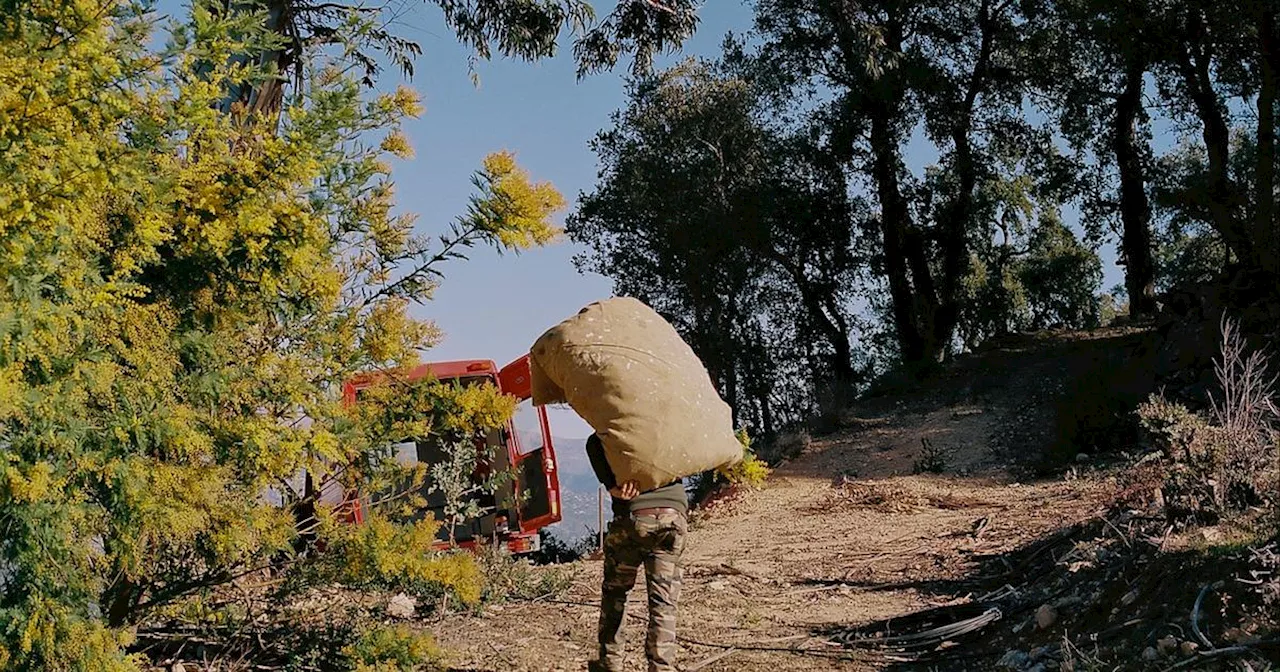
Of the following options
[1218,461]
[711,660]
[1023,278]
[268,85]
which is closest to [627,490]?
[711,660]

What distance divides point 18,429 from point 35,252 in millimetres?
819

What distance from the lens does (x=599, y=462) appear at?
516 cm

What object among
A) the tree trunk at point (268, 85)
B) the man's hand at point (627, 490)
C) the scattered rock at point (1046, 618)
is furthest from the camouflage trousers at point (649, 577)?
the tree trunk at point (268, 85)

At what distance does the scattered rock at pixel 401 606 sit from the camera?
23.0 feet

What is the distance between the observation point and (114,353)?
4559 mm

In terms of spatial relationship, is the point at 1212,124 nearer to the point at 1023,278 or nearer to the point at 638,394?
the point at 1023,278

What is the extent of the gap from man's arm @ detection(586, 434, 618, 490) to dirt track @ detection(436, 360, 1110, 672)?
59.1 inches

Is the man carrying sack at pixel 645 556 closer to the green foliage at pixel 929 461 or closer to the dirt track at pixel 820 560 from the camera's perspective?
the dirt track at pixel 820 560

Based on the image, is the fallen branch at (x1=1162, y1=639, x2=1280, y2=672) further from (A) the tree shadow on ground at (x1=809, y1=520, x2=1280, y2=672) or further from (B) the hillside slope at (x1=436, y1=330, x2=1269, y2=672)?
(B) the hillside slope at (x1=436, y1=330, x2=1269, y2=672)

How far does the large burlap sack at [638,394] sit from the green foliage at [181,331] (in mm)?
726

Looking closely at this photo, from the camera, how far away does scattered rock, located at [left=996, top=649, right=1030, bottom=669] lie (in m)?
5.32

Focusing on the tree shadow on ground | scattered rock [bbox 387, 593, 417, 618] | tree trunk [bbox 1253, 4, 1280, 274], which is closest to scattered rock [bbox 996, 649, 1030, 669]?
the tree shadow on ground

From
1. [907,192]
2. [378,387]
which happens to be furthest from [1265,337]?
[907,192]

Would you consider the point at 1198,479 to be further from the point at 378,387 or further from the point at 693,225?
the point at 693,225
